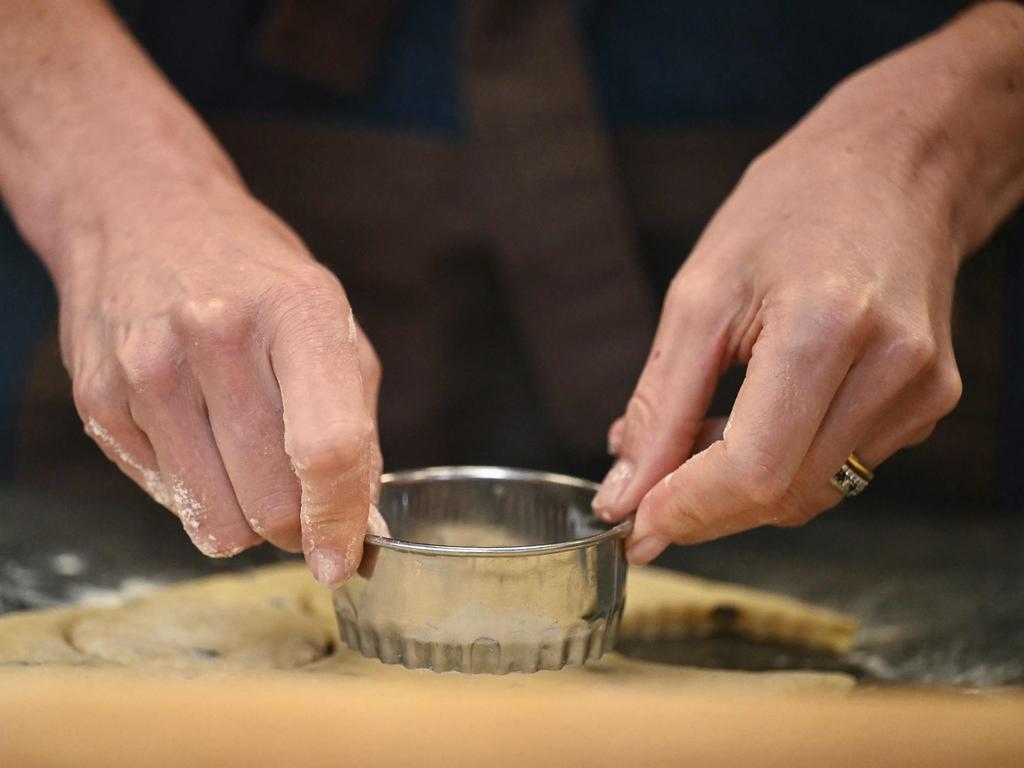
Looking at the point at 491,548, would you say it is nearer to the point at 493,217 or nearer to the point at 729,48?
the point at 493,217

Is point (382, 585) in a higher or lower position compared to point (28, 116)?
lower

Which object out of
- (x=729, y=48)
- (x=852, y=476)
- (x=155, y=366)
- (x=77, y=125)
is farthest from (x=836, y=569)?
(x=77, y=125)

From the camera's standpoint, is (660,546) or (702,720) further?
(660,546)

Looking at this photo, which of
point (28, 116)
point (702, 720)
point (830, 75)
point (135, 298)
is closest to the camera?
point (702, 720)

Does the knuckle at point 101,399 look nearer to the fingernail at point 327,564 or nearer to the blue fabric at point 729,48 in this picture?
the fingernail at point 327,564

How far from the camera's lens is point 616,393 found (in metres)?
1.55

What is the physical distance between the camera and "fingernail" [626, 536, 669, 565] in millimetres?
1006

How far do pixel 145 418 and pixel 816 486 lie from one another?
59cm

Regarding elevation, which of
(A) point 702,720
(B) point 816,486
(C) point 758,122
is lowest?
(A) point 702,720

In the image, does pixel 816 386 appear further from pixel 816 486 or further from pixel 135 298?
pixel 135 298

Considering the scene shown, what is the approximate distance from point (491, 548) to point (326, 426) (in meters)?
0.17

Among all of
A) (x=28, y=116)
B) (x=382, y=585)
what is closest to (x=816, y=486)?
(x=382, y=585)

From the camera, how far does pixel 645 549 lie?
1013 millimetres

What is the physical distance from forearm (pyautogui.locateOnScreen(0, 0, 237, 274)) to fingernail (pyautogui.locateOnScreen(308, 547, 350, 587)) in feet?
1.35
